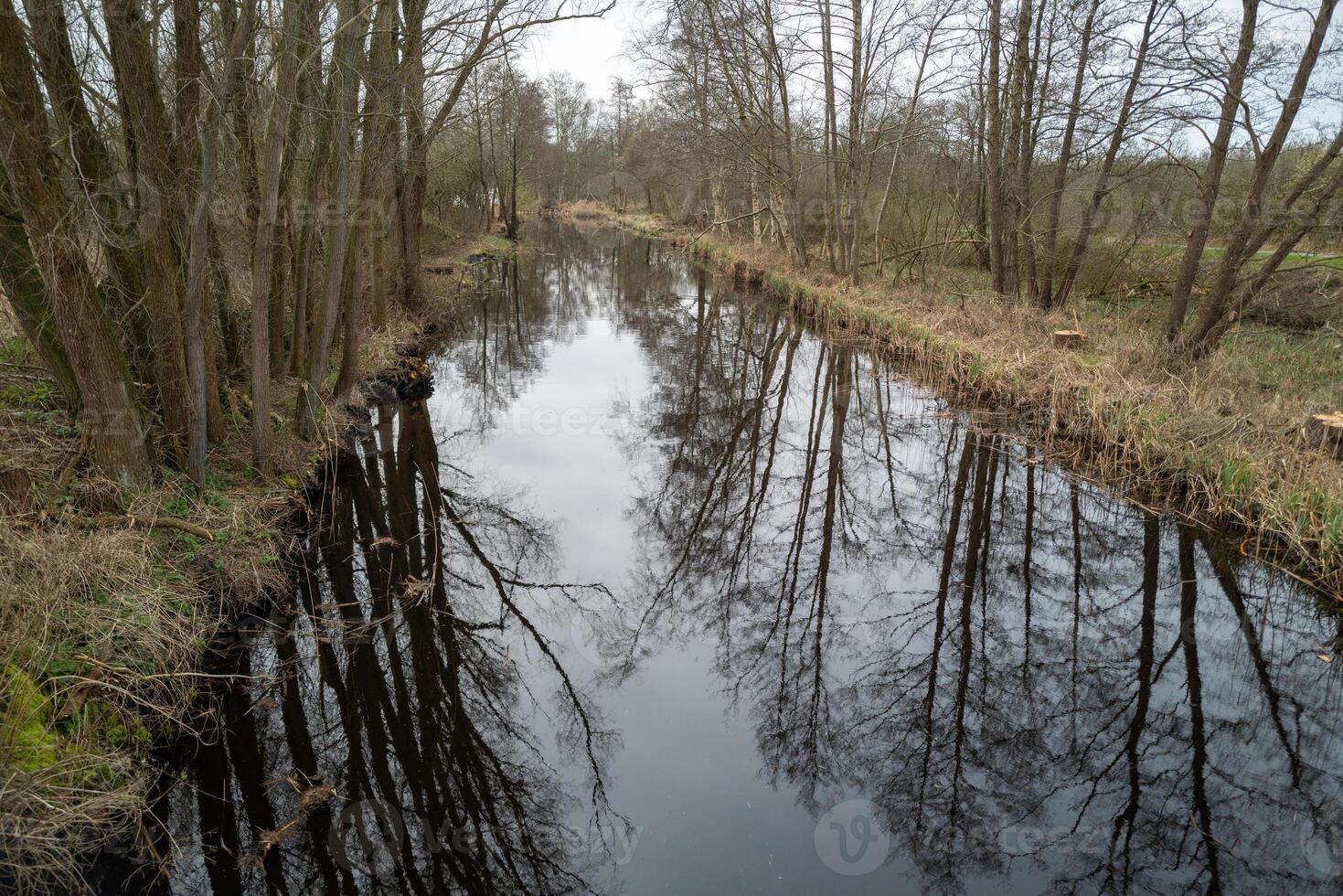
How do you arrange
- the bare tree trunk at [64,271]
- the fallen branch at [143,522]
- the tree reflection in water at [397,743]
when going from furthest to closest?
the fallen branch at [143,522], the bare tree trunk at [64,271], the tree reflection in water at [397,743]

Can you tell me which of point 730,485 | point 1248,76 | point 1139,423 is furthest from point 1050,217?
point 730,485

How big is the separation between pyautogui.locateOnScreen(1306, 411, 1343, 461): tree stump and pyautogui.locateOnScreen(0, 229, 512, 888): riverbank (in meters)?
7.88

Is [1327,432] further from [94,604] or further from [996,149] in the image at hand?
[94,604]

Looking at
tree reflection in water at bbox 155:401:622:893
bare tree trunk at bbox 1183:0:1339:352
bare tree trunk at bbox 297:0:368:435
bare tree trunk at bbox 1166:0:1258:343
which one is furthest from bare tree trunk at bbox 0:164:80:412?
bare tree trunk at bbox 1183:0:1339:352

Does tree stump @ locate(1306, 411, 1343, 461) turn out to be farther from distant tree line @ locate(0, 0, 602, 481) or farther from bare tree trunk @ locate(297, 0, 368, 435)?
bare tree trunk @ locate(297, 0, 368, 435)

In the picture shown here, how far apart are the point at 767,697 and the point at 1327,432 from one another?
5188 millimetres

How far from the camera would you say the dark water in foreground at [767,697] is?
10.6ft

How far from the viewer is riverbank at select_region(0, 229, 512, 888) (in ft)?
9.62

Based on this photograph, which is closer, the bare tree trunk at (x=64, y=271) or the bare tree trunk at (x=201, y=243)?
the bare tree trunk at (x=64, y=271)

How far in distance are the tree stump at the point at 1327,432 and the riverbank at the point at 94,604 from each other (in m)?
7.88

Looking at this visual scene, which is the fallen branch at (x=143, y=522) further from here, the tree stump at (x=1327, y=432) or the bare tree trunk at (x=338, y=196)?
the tree stump at (x=1327, y=432)

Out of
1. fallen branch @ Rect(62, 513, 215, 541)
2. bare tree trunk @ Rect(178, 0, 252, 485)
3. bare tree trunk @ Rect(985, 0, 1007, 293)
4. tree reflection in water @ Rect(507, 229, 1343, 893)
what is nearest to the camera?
tree reflection in water @ Rect(507, 229, 1343, 893)

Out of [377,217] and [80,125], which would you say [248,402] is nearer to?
[80,125]

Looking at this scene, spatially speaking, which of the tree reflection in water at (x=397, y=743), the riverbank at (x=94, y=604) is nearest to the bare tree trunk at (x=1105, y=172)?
the tree reflection in water at (x=397, y=743)
